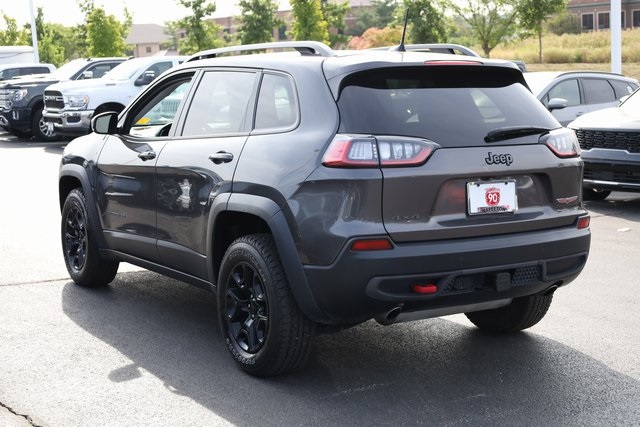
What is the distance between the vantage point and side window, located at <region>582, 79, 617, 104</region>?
15117 mm

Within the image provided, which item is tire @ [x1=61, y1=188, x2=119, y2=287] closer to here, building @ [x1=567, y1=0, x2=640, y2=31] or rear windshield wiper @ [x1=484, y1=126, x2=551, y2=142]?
rear windshield wiper @ [x1=484, y1=126, x2=551, y2=142]

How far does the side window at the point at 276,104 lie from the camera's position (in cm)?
504

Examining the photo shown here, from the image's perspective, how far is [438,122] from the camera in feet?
15.6

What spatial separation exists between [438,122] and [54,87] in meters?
17.7

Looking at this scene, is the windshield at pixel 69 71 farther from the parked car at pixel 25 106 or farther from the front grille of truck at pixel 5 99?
the front grille of truck at pixel 5 99

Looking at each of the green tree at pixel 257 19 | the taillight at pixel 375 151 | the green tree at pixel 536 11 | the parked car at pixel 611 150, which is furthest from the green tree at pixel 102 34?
the taillight at pixel 375 151

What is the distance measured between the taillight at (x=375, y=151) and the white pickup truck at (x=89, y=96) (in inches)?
639

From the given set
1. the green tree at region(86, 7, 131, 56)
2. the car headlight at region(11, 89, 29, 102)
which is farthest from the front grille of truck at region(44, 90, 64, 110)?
the green tree at region(86, 7, 131, 56)

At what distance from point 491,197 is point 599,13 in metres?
92.7

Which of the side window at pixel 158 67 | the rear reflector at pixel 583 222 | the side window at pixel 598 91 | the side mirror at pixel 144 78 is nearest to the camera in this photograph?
the rear reflector at pixel 583 222

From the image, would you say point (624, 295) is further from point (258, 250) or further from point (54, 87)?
point (54, 87)

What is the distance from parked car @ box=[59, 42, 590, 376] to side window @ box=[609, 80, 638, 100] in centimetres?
1065

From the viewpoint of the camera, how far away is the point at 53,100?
2102cm

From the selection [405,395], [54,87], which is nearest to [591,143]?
[405,395]
